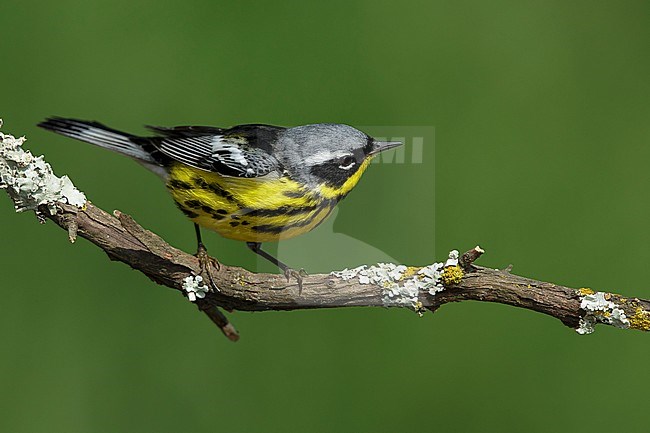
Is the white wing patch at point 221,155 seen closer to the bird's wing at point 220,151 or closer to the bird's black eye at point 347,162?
the bird's wing at point 220,151

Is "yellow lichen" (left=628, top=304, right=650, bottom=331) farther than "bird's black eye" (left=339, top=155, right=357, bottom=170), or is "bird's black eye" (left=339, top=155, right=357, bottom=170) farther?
"bird's black eye" (left=339, top=155, right=357, bottom=170)

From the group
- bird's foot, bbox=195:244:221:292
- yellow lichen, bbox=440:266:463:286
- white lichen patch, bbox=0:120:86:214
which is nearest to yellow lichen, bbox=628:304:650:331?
yellow lichen, bbox=440:266:463:286

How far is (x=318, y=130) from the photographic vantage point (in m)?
1.23

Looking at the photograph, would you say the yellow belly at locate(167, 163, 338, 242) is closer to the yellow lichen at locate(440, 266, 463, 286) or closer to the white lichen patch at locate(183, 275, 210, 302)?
the white lichen patch at locate(183, 275, 210, 302)

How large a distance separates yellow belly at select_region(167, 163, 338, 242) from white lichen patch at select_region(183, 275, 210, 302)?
0.13 m

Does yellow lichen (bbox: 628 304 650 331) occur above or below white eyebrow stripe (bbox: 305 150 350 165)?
below

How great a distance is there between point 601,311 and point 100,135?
2.56ft

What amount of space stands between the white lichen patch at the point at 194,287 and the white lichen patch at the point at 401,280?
0.17m

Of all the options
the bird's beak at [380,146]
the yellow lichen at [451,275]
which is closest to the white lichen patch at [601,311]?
the yellow lichen at [451,275]

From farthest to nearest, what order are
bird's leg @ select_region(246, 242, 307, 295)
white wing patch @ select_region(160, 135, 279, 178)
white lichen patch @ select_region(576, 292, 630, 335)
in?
1. white wing patch @ select_region(160, 135, 279, 178)
2. bird's leg @ select_region(246, 242, 307, 295)
3. white lichen patch @ select_region(576, 292, 630, 335)

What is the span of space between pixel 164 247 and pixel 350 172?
0.90 feet

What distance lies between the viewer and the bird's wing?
131 centimetres

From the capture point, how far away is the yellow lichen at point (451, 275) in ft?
3.64

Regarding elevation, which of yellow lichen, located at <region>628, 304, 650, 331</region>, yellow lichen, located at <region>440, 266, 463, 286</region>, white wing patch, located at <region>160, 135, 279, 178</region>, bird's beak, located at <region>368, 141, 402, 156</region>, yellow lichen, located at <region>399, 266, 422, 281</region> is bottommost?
yellow lichen, located at <region>628, 304, 650, 331</region>
